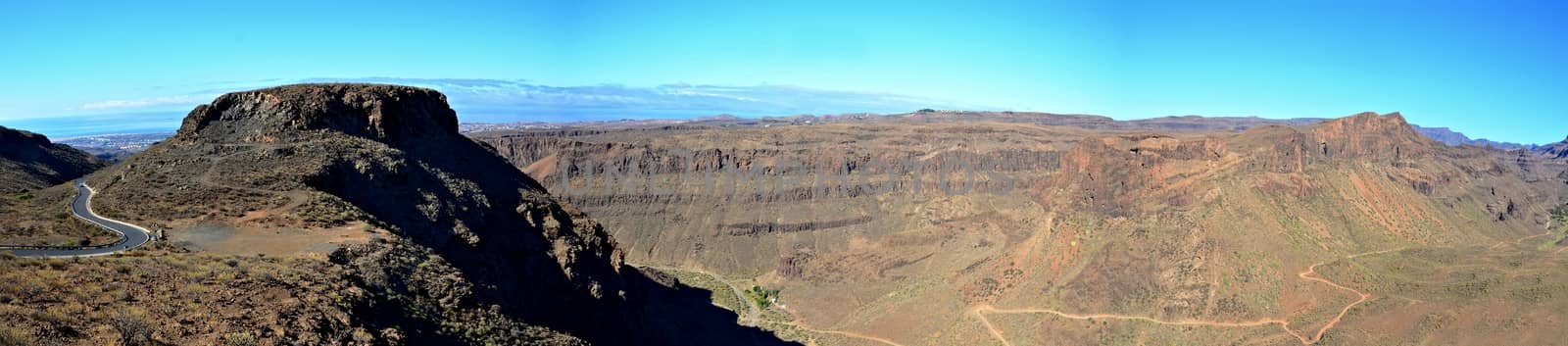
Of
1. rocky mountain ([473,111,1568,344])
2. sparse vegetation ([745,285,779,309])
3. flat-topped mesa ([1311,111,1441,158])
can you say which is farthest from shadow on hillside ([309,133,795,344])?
flat-topped mesa ([1311,111,1441,158])

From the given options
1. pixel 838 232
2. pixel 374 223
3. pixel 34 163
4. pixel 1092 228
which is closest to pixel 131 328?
pixel 374 223

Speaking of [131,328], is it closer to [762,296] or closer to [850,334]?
[850,334]

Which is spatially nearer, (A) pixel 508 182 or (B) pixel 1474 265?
(A) pixel 508 182

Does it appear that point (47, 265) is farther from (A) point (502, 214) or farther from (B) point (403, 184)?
(A) point (502, 214)

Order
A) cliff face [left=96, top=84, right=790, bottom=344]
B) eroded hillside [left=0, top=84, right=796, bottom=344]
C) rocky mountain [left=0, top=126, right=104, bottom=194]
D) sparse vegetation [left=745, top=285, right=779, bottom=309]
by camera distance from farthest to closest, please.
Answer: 1. sparse vegetation [left=745, top=285, right=779, bottom=309]
2. rocky mountain [left=0, top=126, right=104, bottom=194]
3. cliff face [left=96, top=84, right=790, bottom=344]
4. eroded hillside [left=0, top=84, right=796, bottom=344]

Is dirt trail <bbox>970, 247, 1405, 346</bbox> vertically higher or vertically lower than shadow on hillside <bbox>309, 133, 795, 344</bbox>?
lower

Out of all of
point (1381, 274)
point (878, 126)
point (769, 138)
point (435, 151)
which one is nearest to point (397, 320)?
point (435, 151)

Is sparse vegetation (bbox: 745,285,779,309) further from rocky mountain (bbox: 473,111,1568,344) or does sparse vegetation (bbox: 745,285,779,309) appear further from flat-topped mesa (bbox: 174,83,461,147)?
flat-topped mesa (bbox: 174,83,461,147)
